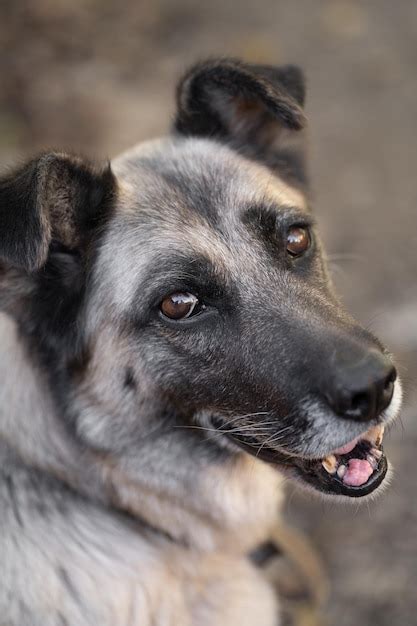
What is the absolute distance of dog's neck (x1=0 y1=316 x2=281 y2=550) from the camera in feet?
11.0

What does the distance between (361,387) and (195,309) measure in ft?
2.62

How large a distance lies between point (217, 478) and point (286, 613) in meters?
1.23

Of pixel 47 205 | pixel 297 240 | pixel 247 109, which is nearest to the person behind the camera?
pixel 47 205

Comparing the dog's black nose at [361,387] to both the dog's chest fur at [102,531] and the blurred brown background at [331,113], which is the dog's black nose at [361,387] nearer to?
the dog's chest fur at [102,531]

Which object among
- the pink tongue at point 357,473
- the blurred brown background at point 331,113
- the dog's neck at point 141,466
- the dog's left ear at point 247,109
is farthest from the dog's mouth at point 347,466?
the blurred brown background at point 331,113

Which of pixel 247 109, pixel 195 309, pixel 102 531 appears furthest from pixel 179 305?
pixel 247 109

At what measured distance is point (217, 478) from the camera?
350cm

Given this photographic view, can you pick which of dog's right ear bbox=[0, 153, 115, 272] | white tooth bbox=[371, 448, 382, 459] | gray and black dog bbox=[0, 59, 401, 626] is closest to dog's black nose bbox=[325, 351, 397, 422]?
gray and black dog bbox=[0, 59, 401, 626]

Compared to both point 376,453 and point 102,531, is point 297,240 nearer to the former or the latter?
point 376,453

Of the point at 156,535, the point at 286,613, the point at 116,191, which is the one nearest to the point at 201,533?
the point at 156,535

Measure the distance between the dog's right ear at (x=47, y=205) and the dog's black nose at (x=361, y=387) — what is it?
1218 mm

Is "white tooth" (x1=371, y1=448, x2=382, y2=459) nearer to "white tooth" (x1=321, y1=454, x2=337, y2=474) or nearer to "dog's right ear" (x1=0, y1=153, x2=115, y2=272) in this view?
"white tooth" (x1=321, y1=454, x2=337, y2=474)

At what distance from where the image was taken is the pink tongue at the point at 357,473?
3089 mm

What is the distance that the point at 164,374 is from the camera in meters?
3.21
